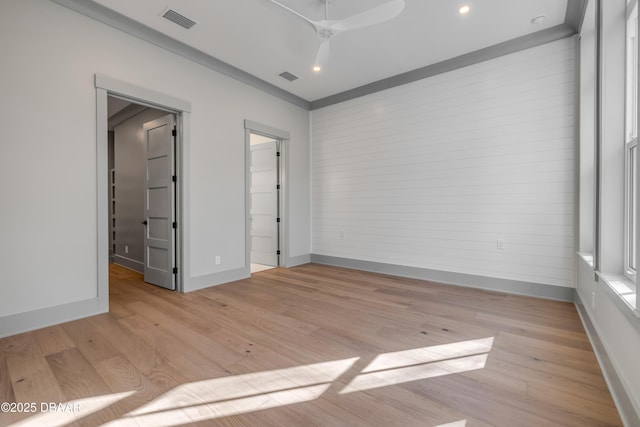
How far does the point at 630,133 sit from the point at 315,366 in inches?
113

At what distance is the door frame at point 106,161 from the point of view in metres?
2.96

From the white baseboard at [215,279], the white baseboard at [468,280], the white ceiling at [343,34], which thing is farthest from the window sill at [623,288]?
the white baseboard at [215,279]

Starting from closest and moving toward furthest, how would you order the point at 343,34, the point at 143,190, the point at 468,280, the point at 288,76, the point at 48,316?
the point at 48,316 → the point at 343,34 → the point at 468,280 → the point at 288,76 → the point at 143,190

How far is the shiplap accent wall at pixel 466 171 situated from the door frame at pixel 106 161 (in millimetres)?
2646

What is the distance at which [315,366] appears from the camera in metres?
2.00

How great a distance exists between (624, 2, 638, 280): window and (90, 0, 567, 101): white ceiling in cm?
121

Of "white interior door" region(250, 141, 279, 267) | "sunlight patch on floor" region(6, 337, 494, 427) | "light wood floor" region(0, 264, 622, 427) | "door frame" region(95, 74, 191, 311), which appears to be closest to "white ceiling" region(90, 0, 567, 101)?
"door frame" region(95, 74, 191, 311)

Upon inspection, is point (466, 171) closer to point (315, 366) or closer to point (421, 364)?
point (421, 364)

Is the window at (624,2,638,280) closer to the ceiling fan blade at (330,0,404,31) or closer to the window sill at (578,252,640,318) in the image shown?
the window sill at (578,252,640,318)

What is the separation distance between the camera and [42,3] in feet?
8.61

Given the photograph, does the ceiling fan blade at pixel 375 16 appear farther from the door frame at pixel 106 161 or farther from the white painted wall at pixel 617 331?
the white painted wall at pixel 617 331

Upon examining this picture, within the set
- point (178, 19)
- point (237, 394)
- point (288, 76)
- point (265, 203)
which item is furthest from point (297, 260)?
point (178, 19)

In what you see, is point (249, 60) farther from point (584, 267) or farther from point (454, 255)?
point (584, 267)

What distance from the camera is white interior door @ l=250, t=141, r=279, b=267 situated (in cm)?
539
